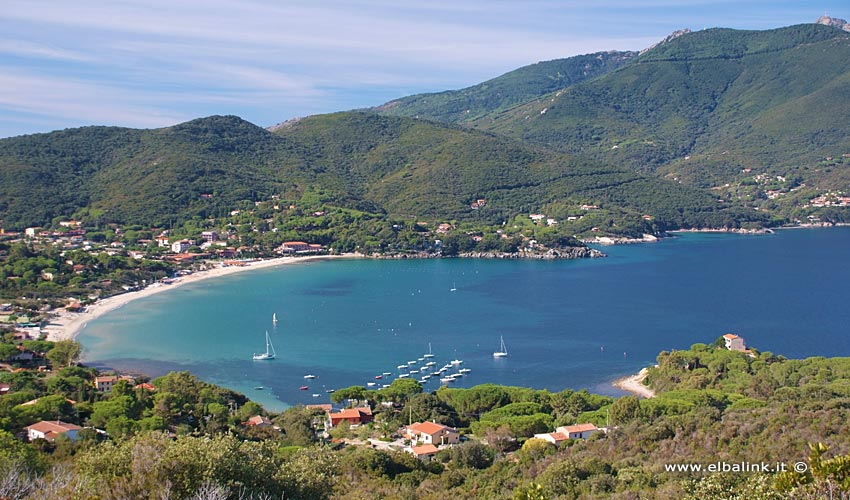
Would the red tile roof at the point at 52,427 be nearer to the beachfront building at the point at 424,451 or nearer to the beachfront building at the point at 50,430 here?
the beachfront building at the point at 50,430

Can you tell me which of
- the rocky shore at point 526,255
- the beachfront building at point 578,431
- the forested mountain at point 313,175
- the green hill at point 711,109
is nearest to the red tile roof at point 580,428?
the beachfront building at point 578,431

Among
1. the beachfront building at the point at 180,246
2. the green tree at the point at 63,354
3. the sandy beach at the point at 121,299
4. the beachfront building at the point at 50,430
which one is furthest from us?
the beachfront building at the point at 180,246

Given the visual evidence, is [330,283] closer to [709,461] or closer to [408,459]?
[408,459]

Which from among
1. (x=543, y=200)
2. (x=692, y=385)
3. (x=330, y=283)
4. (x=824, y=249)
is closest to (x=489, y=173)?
(x=543, y=200)

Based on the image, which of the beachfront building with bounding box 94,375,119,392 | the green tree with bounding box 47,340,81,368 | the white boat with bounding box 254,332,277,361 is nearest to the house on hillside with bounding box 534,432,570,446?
the beachfront building with bounding box 94,375,119,392

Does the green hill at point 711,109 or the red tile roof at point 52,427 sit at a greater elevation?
the green hill at point 711,109

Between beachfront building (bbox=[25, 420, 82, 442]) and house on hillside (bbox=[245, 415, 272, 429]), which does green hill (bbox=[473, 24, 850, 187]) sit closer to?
house on hillside (bbox=[245, 415, 272, 429])
